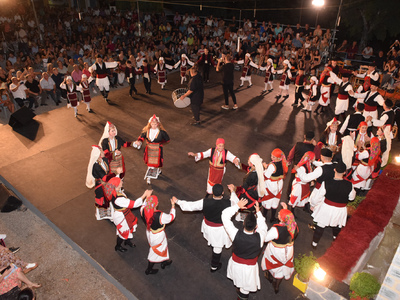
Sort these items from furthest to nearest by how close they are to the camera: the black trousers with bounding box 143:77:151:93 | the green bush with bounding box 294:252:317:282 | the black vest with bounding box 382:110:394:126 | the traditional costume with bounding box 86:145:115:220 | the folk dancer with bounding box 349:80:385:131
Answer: the black trousers with bounding box 143:77:151:93
the folk dancer with bounding box 349:80:385:131
the black vest with bounding box 382:110:394:126
the traditional costume with bounding box 86:145:115:220
the green bush with bounding box 294:252:317:282

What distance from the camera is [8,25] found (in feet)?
46.7

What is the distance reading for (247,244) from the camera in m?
3.74

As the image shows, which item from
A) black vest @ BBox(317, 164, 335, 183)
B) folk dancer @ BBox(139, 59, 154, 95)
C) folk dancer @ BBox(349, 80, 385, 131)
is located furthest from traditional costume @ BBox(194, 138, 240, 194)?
folk dancer @ BBox(139, 59, 154, 95)

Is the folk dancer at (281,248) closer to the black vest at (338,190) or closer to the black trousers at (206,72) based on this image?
the black vest at (338,190)

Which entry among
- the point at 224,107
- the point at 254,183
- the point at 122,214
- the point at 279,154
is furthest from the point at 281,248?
the point at 224,107

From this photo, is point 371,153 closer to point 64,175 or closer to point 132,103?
point 64,175

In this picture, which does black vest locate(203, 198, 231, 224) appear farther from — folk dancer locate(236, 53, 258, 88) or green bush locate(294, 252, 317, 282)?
folk dancer locate(236, 53, 258, 88)

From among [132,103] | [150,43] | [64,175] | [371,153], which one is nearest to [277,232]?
[371,153]

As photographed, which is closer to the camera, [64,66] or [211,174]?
[211,174]

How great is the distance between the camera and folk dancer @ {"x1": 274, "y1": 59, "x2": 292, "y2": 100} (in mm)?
10883

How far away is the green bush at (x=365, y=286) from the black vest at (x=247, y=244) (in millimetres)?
1237

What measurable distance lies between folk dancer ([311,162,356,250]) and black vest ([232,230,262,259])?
1695mm

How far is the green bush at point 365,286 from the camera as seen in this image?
3.62 m

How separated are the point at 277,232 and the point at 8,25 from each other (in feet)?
52.4
